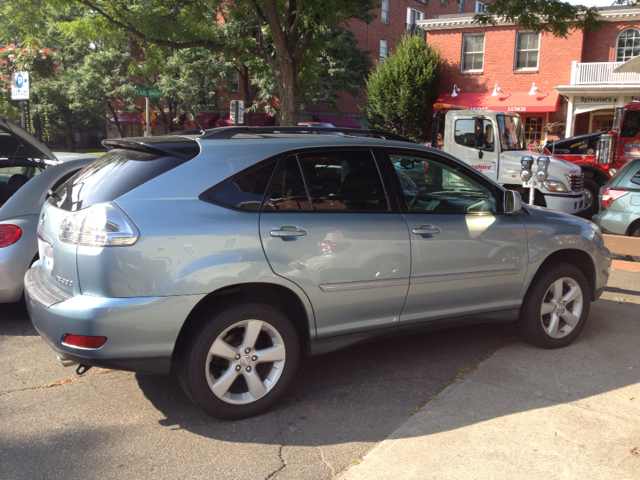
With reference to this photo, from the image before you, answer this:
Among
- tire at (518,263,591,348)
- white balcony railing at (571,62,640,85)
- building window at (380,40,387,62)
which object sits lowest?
tire at (518,263,591,348)

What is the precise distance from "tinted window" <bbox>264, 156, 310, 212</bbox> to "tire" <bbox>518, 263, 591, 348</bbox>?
2138 millimetres

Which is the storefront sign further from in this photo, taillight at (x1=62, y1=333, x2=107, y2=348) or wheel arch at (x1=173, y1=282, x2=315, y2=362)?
taillight at (x1=62, y1=333, x2=107, y2=348)

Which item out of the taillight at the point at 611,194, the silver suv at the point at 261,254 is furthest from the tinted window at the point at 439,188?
the taillight at the point at 611,194

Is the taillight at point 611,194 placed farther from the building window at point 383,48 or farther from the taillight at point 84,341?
the building window at point 383,48

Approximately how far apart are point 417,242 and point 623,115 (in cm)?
1255

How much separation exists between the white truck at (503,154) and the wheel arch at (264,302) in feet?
27.5

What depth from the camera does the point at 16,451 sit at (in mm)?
3193

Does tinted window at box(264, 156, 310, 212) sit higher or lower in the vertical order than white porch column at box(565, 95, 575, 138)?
lower

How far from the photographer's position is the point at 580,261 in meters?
5.06

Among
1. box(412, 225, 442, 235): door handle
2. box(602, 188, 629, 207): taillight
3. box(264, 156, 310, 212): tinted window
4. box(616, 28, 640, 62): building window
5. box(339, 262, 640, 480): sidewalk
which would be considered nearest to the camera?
box(339, 262, 640, 480): sidewalk

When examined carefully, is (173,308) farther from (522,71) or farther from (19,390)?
(522,71)

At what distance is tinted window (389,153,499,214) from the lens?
14.0 feet

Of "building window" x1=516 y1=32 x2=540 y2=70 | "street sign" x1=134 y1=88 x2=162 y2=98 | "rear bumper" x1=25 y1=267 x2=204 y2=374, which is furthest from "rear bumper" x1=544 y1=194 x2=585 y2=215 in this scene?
"building window" x1=516 y1=32 x2=540 y2=70

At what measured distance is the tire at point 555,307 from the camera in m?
4.70
